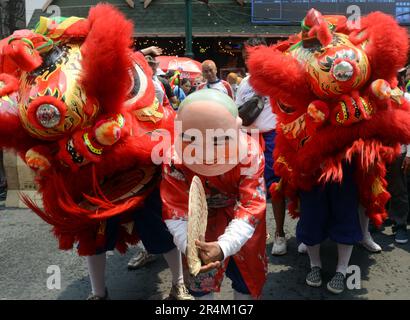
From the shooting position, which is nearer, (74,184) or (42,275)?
(74,184)

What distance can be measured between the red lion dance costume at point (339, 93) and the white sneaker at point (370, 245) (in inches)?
36.9

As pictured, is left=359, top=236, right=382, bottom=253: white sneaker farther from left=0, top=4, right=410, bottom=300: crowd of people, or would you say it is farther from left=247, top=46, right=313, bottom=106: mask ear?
left=247, top=46, right=313, bottom=106: mask ear

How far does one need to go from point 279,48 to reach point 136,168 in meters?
1.14

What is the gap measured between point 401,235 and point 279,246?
3.43 ft

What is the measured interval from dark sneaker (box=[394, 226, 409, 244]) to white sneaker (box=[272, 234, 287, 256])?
961 millimetres

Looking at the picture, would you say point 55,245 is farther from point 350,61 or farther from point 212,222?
point 350,61

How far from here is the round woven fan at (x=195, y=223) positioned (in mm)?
1524

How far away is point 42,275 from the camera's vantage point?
294cm

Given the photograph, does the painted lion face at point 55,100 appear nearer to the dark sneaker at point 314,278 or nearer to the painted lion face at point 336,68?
the painted lion face at point 336,68

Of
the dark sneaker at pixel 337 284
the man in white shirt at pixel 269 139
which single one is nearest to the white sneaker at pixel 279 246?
the man in white shirt at pixel 269 139

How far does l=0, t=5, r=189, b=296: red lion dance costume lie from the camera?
194 centimetres

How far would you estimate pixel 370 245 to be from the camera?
10.6 ft
